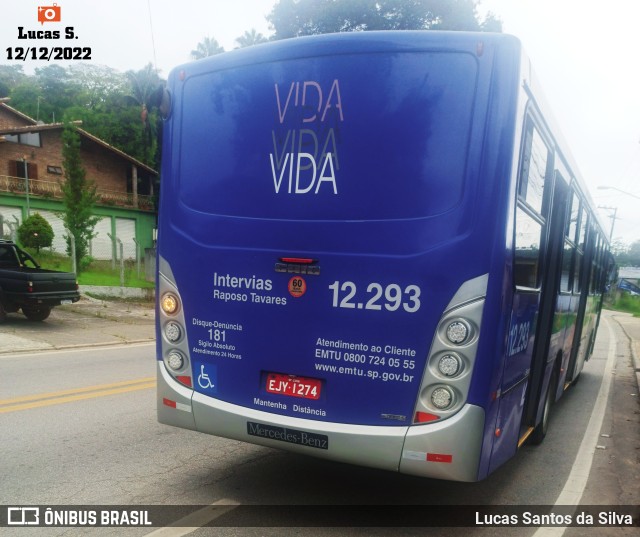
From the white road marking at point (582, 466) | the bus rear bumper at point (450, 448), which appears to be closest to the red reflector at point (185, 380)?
the bus rear bumper at point (450, 448)

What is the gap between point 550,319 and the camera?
224 inches

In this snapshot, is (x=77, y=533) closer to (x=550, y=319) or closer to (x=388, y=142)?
(x=388, y=142)

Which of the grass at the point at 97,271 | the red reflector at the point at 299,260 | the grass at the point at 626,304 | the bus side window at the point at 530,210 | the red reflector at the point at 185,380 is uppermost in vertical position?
the bus side window at the point at 530,210

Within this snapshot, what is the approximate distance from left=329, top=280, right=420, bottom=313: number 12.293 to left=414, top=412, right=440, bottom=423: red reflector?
642 mm

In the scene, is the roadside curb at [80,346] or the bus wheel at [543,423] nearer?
the bus wheel at [543,423]

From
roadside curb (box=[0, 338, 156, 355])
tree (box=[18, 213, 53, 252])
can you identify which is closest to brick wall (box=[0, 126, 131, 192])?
tree (box=[18, 213, 53, 252])

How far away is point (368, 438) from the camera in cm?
384

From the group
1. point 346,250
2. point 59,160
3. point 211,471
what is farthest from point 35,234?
point 346,250

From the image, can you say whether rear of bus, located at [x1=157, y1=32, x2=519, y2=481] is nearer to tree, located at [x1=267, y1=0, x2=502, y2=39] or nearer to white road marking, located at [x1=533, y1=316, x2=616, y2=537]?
white road marking, located at [x1=533, y1=316, x2=616, y2=537]

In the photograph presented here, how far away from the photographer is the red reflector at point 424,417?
375 centimetres

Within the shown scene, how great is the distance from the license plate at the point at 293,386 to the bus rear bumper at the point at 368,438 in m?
0.17

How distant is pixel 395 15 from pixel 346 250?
3205 cm

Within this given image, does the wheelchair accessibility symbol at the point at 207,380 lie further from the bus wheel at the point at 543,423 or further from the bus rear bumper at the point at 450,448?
the bus wheel at the point at 543,423

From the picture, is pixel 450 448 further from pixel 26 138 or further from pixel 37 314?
pixel 26 138
